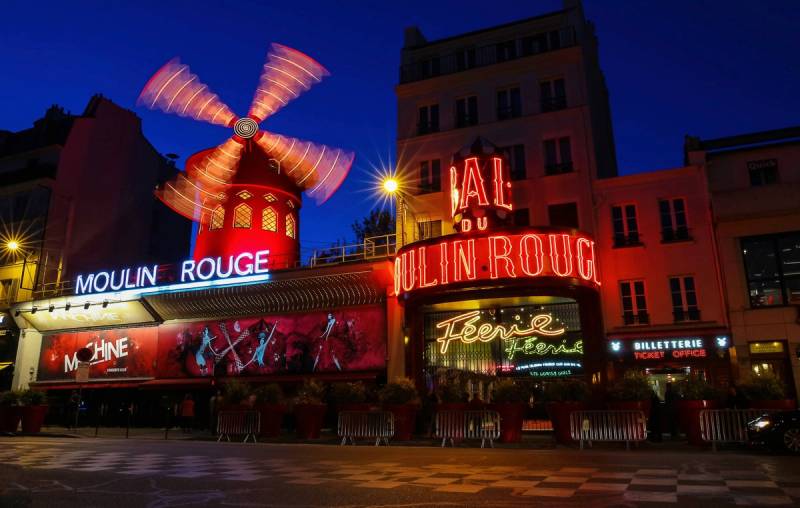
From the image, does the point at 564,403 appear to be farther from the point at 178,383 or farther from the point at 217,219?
the point at 217,219

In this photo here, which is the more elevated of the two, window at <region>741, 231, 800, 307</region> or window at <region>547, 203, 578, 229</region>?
window at <region>547, 203, 578, 229</region>

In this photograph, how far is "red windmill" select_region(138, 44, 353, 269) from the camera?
24547 mm

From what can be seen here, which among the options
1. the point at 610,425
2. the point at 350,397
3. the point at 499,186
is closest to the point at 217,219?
the point at 350,397

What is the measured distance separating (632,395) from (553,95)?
1100cm

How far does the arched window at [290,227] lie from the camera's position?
1015 inches

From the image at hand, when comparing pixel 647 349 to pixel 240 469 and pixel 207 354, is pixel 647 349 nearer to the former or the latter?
pixel 240 469

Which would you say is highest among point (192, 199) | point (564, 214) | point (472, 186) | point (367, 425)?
point (192, 199)

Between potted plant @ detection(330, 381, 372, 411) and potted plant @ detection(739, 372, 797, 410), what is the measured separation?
28.5 feet

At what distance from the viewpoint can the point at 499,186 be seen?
1783 cm

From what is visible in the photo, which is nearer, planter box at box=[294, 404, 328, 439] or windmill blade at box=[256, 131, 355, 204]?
planter box at box=[294, 404, 328, 439]

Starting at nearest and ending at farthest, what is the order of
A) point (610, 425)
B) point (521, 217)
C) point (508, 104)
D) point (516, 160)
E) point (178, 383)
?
point (610, 425) → point (521, 217) → point (516, 160) → point (508, 104) → point (178, 383)

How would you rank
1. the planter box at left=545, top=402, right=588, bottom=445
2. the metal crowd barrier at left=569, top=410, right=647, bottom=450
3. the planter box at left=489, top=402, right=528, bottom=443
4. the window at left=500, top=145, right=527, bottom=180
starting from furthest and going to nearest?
the window at left=500, top=145, right=527, bottom=180 < the planter box at left=489, top=402, right=528, bottom=443 < the planter box at left=545, top=402, right=588, bottom=445 < the metal crowd barrier at left=569, top=410, right=647, bottom=450

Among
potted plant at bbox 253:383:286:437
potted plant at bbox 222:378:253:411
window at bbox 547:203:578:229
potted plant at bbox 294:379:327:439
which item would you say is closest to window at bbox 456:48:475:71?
window at bbox 547:203:578:229

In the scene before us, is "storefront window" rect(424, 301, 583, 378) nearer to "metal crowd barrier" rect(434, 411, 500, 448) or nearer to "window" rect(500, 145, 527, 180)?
"window" rect(500, 145, 527, 180)
